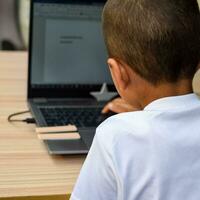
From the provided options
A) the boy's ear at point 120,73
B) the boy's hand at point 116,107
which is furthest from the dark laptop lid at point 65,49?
the boy's ear at point 120,73

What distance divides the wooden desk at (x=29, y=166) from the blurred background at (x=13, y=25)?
4.60 ft

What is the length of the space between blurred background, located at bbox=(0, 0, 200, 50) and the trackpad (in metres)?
1.62

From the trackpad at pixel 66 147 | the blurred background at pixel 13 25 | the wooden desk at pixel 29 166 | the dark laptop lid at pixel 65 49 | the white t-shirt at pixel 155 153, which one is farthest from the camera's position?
the blurred background at pixel 13 25

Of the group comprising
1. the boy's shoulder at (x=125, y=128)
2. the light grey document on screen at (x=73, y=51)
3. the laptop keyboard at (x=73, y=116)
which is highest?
the boy's shoulder at (x=125, y=128)

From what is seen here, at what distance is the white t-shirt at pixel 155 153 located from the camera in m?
0.77

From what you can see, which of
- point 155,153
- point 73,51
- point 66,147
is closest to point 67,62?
point 73,51

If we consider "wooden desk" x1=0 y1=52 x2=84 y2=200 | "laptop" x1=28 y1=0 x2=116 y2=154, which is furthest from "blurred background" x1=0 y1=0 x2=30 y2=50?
"wooden desk" x1=0 y1=52 x2=84 y2=200

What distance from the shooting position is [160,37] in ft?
2.57

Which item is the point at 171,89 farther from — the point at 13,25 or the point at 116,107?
the point at 13,25

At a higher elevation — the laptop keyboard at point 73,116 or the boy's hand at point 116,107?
the boy's hand at point 116,107

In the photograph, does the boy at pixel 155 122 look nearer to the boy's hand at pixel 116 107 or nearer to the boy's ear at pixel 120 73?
the boy's ear at pixel 120 73

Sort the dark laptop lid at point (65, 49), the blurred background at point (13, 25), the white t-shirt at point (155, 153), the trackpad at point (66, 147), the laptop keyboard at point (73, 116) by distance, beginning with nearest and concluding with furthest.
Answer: the white t-shirt at point (155, 153) → the trackpad at point (66, 147) → the laptop keyboard at point (73, 116) → the dark laptop lid at point (65, 49) → the blurred background at point (13, 25)

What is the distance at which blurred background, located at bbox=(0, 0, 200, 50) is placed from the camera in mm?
2684

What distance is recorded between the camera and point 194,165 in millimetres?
780
